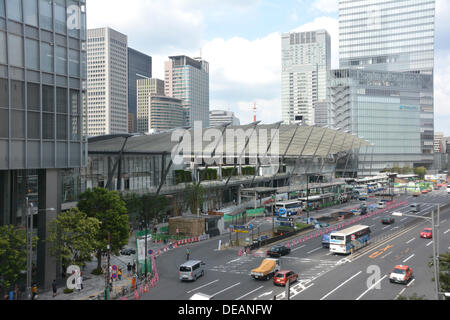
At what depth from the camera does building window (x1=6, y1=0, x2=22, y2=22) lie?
29.3 meters

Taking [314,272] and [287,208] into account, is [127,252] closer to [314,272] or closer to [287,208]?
[314,272]

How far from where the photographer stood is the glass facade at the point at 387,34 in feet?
605

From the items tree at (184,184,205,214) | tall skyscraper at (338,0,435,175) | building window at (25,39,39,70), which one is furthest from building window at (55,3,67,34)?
tall skyscraper at (338,0,435,175)

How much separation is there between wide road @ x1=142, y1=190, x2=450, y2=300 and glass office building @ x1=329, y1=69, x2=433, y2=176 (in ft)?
401

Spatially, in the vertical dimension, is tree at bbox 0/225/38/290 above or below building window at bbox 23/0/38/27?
below

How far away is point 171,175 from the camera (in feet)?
249

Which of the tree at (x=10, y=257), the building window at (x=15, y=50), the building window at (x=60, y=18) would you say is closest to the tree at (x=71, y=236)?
the tree at (x=10, y=257)

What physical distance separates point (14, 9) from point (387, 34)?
192m

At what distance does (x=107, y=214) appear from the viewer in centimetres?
3544

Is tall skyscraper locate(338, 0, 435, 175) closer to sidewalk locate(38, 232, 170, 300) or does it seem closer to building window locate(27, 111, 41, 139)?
sidewalk locate(38, 232, 170, 300)

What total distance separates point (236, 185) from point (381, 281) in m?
58.5

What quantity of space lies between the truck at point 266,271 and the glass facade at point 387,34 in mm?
178460

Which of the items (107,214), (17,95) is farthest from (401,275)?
(17,95)
